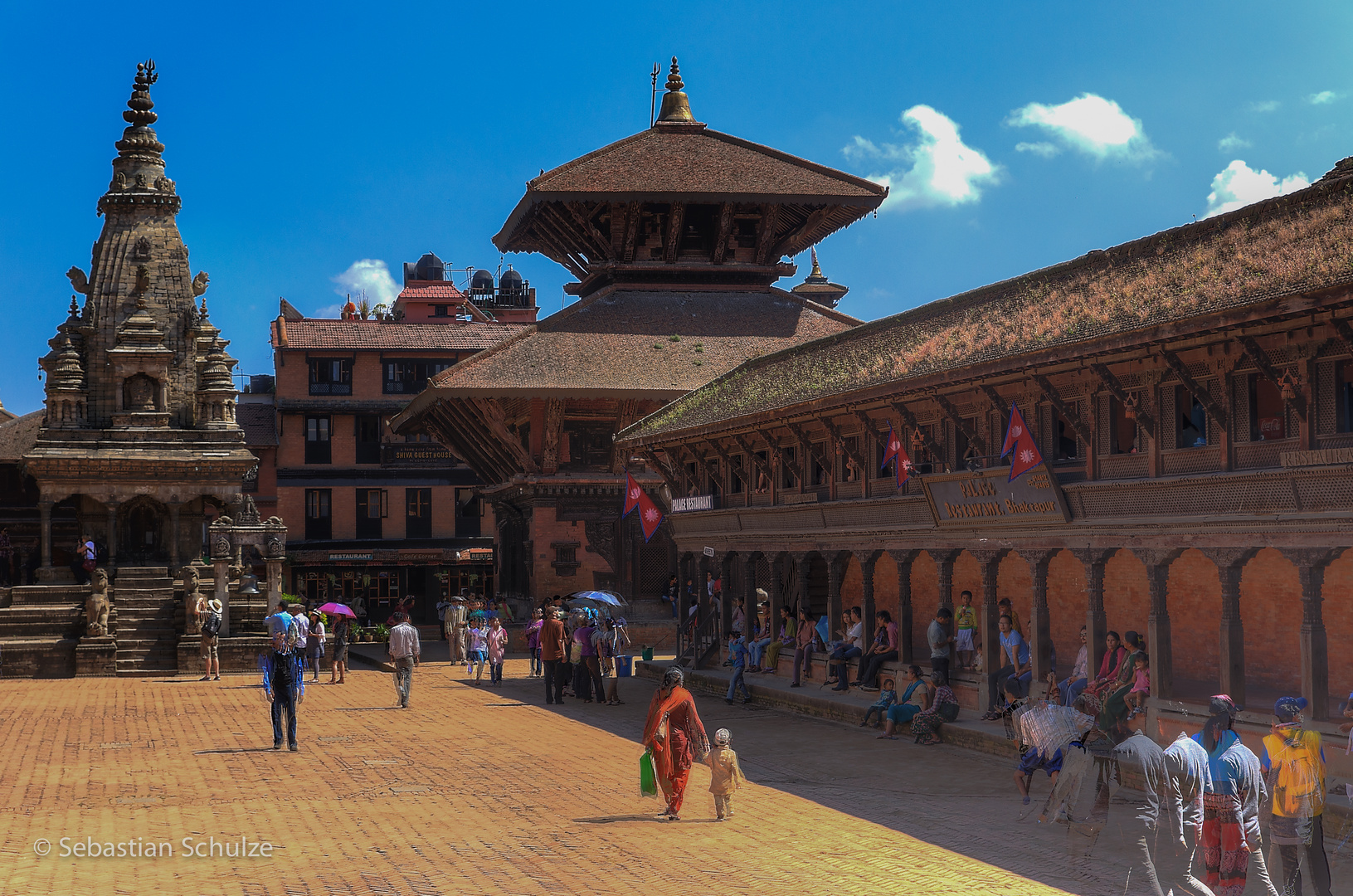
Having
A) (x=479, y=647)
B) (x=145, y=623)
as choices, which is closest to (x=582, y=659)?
(x=479, y=647)

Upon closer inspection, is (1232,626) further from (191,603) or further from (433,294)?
(433,294)

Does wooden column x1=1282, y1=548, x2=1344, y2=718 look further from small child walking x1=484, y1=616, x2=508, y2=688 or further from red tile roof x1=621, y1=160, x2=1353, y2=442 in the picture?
small child walking x1=484, y1=616, x2=508, y2=688

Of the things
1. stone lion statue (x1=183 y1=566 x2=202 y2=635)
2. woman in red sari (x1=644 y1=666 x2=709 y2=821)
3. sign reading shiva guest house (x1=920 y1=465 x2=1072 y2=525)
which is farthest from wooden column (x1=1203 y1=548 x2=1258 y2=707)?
stone lion statue (x1=183 y1=566 x2=202 y2=635)

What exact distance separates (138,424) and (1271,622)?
1266 inches

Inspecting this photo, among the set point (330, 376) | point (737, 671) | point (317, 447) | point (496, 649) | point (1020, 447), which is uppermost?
point (330, 376)

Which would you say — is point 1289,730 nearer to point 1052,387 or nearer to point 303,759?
point 1052,387

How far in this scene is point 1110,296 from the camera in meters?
18.5

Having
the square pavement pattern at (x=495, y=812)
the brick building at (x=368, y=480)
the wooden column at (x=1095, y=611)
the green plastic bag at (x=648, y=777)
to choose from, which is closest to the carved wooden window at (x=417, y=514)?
the brick building at (x=368, y=480)

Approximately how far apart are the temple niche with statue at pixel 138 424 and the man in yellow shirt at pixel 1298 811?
29.7m

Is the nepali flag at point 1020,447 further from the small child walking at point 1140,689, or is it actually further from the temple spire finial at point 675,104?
the temple spire finial at point 675,104

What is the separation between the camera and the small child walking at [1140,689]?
1711 cm

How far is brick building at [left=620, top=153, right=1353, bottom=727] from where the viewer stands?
15.1 m

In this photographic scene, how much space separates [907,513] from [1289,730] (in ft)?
42.7

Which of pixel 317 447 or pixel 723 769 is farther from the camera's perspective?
pixel 317 447
